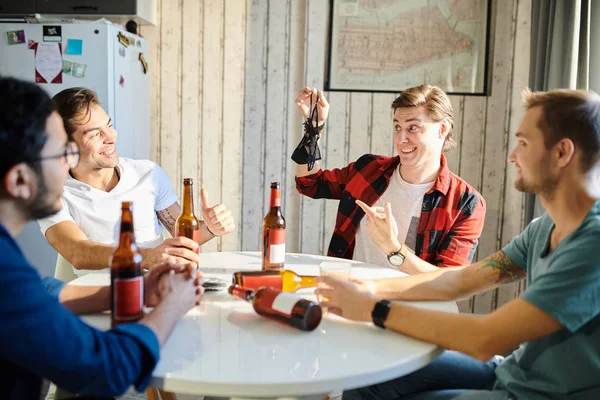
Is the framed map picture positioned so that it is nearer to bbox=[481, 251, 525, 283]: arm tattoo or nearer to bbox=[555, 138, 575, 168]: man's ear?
bbox=[481, 251, 525, 283]: arm tattoo

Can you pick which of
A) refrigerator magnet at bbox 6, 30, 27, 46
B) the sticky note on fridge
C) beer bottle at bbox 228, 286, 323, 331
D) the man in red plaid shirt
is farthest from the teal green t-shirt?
refrigerator magnet at bbox 6, 30, 27, 46

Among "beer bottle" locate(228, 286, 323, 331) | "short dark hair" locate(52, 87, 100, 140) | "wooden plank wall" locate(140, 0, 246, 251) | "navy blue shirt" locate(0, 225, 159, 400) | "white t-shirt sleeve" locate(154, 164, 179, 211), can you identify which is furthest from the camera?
"wooden plank wall" locate(140, 0, 246, 251)

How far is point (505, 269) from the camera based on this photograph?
4.72ft

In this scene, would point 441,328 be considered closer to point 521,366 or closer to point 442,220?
point 521,366

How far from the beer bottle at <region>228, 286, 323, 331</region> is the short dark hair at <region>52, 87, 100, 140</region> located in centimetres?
115

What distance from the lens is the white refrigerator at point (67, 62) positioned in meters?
3.01

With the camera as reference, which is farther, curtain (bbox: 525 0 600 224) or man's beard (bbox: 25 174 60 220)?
curtain (bbox: 525 0 600 224)

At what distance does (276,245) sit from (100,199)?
0.82 meters

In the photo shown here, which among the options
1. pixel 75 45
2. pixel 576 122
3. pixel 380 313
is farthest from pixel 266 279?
pixel 75 45

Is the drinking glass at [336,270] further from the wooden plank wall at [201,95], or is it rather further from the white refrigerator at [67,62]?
the wooden plank wall at [201,95]

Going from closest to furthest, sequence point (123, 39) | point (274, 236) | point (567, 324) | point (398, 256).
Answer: point (567, 324) → point (274, 236) → point (398, 256) → point (123, 39)

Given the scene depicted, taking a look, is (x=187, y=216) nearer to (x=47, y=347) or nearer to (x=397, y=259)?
(x=397, y=259)

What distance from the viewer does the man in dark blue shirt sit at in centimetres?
82

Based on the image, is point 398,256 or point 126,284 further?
point 398,256
